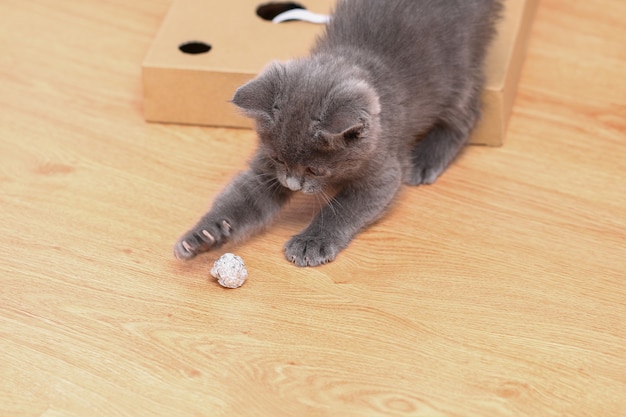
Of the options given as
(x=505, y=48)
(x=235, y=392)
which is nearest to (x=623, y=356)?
(x=235, y=392)

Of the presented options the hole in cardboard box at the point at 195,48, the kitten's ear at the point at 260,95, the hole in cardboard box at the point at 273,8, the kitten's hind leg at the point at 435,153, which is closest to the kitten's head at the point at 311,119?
the kitten's ear at the point at 260,95

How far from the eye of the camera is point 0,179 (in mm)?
2123

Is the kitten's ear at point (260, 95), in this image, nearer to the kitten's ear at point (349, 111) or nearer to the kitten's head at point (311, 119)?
the kitten's head at point (311, 119)

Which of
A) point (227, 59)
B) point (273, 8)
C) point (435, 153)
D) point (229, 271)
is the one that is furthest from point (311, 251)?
point (273, 8)

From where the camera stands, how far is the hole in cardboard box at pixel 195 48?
232cm

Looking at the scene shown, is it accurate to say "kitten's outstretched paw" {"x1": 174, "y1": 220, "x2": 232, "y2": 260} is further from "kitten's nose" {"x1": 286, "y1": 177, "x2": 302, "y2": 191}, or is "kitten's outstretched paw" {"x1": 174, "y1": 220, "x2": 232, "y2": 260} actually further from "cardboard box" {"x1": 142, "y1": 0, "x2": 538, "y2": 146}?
"cardboard box" {"x1": 142, "y1": 0, "x2": 538, "y2": 146}

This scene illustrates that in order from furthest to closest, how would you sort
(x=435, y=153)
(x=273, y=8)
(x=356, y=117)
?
(x=273, y=8)
(x=435, y=153)
(x=356, y=117)

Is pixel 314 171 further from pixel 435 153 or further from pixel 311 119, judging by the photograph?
pixel 435 153

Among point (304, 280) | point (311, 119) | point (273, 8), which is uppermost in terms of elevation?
point (311, 119)

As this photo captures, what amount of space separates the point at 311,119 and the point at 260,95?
4.5 inches

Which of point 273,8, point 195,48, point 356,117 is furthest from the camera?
point 273,8

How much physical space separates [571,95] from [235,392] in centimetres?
126

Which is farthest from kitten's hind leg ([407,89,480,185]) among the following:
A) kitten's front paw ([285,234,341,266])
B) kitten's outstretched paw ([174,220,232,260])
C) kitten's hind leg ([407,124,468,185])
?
kitten's outstretched paw ([174,220,232,260])

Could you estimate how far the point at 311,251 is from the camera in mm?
1881
